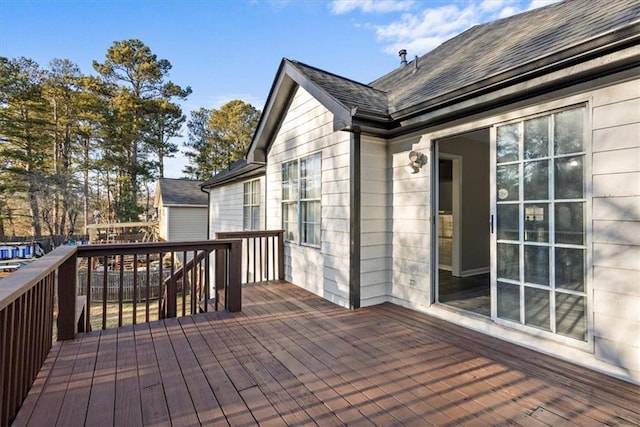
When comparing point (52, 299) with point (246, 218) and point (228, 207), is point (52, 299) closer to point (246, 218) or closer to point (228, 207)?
point (246, 218)

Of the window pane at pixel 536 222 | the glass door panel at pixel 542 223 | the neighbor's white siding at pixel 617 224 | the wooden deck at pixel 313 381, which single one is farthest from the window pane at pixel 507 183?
the wooden deck at pixel 313 381

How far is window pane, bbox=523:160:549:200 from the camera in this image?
105 inches

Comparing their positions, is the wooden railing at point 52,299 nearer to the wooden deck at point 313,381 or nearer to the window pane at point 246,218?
the wooden deck at point 313,381

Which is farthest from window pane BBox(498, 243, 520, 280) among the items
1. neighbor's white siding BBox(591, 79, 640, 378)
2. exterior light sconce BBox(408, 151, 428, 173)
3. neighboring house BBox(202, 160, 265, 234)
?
neighboring house BBox(202, 160, 265, 234)

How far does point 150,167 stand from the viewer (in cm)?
2136

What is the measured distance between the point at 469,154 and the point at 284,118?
144 inches

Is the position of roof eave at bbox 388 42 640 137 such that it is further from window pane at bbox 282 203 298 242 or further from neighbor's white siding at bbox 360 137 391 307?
window pane at bbox 282 203 298 242

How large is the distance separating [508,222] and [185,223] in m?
16.6

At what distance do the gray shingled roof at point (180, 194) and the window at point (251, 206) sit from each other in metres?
9.48

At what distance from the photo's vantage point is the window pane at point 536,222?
2.67 meters

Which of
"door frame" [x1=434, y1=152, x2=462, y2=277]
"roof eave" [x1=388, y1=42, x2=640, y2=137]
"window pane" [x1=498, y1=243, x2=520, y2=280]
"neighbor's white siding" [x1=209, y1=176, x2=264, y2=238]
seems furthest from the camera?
"neighbor's white siding" [x1=209, y1=176, x2=264, y2=238]

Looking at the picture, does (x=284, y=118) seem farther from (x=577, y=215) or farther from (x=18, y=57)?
(x=18, y=57)

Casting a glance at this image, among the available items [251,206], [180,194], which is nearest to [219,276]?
[251,206]

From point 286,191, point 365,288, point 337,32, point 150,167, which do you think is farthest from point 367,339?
point 150,167
